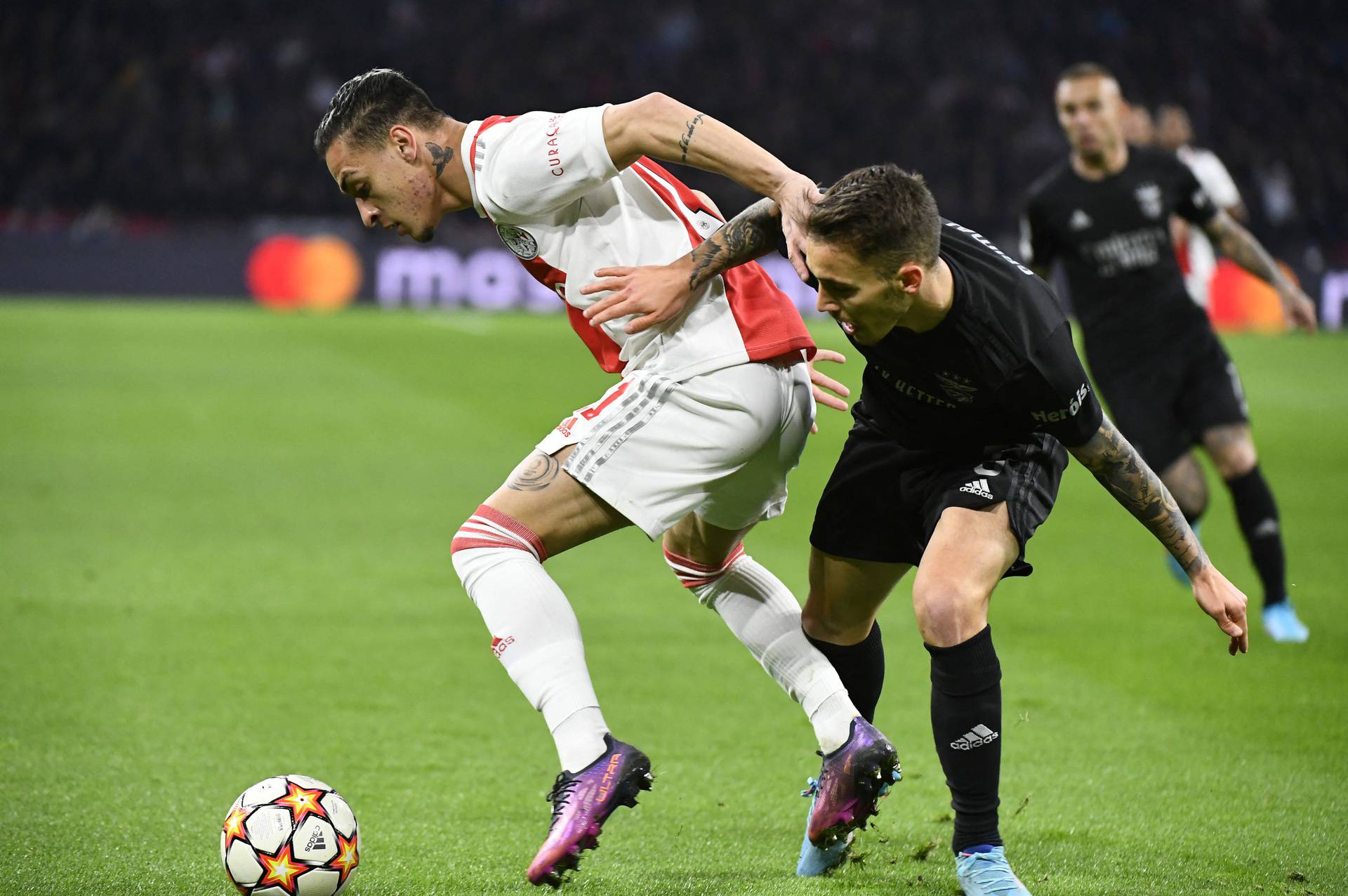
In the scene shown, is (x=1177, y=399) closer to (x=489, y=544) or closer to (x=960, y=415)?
(x=960, y=415)

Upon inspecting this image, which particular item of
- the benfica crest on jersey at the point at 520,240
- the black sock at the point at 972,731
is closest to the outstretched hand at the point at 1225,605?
the black sock at the point at 972,731

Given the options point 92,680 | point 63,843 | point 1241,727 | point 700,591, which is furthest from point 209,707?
point 1241,727

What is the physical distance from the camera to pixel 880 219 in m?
3.03

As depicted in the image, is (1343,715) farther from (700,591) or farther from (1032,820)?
(700,591)

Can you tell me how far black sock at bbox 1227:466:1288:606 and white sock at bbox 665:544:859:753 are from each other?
3.13 m

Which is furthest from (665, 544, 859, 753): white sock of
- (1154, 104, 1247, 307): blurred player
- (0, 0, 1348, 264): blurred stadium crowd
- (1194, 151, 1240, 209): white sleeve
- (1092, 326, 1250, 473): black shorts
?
(0, 0, 1348, 264): blurred stadium crowd

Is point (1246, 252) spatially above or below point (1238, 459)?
above

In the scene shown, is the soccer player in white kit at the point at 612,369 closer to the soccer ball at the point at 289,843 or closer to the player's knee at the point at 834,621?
the player's knee at the point at 834,621

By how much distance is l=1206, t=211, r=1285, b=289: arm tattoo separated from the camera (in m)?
6.37

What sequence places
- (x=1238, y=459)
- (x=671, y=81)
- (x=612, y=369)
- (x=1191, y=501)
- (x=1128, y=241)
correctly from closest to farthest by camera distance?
(x=612, y=369), (x=1238, y=459), (x=1191, y=501), (x=1128, y=241), (x=671, y=81)

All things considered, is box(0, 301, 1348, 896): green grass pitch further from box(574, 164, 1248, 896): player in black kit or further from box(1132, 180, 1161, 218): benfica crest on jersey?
box(1132, 180, 1161, 218): benfica crest on jersey

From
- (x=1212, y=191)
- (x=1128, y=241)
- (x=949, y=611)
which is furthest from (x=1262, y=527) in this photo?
(x=949, y=611)

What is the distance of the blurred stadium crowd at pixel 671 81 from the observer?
82.6 ft

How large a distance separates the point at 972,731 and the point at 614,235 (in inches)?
54.6
